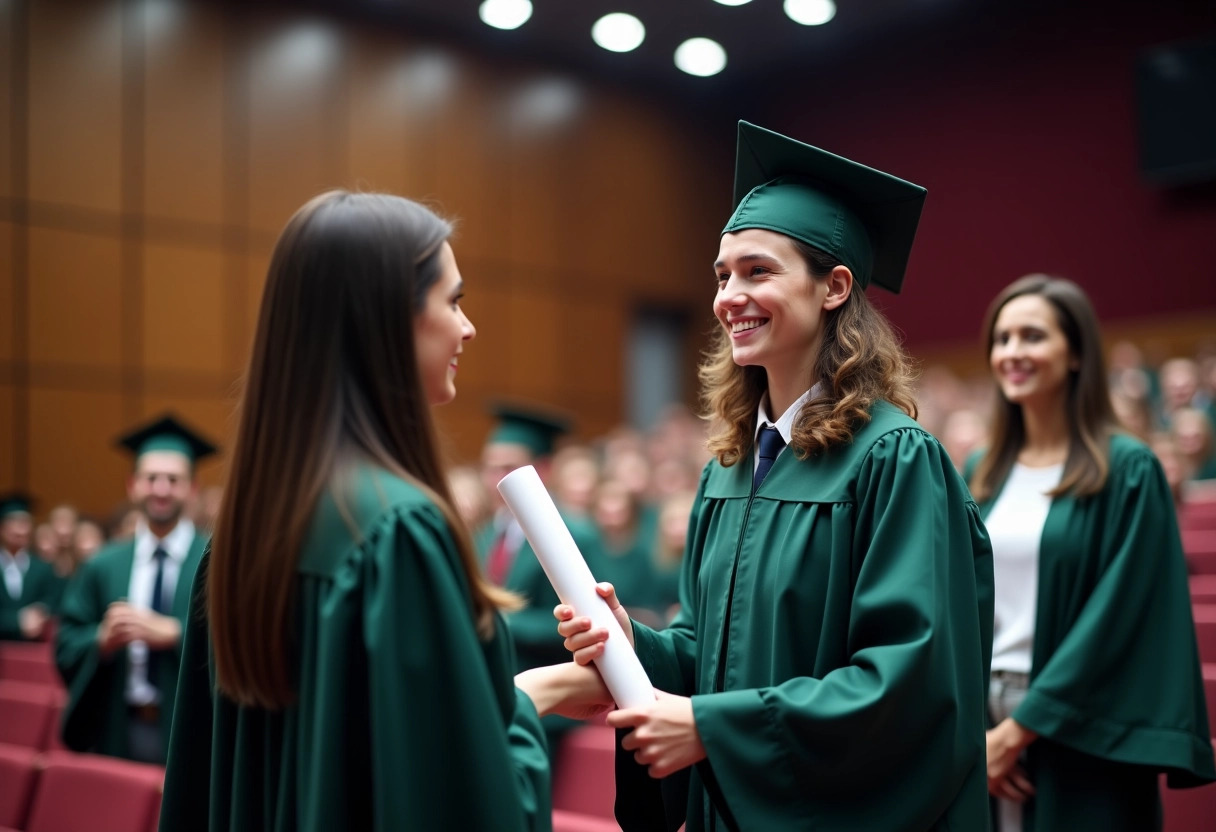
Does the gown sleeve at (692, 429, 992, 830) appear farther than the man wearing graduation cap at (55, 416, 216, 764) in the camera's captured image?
No

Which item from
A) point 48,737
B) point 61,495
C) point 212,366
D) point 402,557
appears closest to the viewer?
point 402,557

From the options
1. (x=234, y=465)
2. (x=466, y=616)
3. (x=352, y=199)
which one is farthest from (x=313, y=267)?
(x=466, y=616)

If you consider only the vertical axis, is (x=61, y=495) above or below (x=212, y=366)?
below

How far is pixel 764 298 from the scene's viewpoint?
7.04ft

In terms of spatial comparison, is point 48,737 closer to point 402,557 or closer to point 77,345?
point 402,557

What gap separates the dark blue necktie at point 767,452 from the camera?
88.0 inches

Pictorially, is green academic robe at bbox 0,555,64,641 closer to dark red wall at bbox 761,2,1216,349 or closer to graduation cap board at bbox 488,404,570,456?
graduation cap board at bbox 488,404,570,456

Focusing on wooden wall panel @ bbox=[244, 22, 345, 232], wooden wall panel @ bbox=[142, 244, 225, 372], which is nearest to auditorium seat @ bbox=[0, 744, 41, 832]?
wooden wall panel @ bbox=[142, 244, 225, 372]

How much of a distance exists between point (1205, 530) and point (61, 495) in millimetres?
9835

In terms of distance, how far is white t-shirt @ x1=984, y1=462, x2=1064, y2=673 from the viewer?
3.00 metres

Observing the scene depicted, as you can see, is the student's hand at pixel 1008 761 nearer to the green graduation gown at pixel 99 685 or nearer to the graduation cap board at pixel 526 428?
the green graduation gown at pixel 99 685

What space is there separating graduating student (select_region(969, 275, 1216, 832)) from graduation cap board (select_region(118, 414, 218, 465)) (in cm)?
355

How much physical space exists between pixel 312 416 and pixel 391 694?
1.29 feet

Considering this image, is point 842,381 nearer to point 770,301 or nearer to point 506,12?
point 770,301
